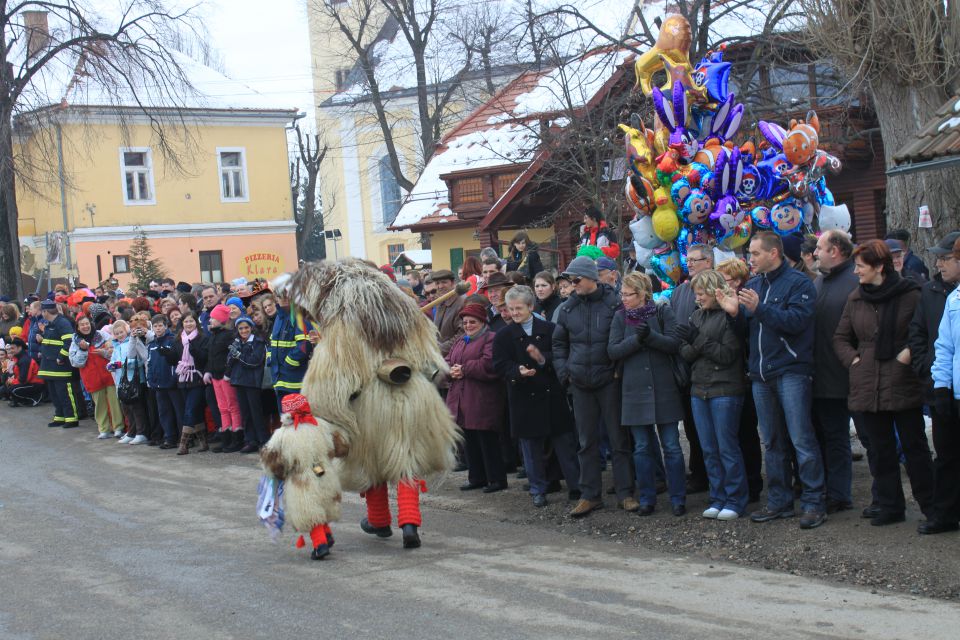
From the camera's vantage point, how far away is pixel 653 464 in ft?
29.4

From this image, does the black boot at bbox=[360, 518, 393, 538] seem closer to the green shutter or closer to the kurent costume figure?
the kurent costume figure

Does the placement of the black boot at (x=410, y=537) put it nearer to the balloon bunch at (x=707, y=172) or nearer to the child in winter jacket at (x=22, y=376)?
the balloon bunch at (x=707, y=172)

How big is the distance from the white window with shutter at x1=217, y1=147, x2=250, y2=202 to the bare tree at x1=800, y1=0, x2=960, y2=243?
3404 centimetres

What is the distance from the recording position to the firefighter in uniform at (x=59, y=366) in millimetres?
17062

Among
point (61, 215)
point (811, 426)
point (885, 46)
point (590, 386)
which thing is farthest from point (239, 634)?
point (61, 215)

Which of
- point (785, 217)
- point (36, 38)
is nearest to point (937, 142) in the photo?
point (785, 217)

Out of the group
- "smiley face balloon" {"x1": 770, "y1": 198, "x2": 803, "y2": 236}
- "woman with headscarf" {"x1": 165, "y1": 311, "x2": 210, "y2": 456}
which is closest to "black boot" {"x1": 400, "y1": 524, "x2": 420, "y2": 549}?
"smiley face balloon" {"x1": 770, "y1": 198, "x2": 803, "y2": 236}

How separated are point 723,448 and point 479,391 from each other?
8.51 feet

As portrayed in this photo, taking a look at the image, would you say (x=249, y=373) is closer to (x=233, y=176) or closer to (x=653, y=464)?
(x=653, y=464)

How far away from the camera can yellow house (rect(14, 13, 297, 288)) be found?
4031 cm

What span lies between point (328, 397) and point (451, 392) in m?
2.69

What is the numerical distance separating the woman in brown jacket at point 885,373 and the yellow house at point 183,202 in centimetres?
3127

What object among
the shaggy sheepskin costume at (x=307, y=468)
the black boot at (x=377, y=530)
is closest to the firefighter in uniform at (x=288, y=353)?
the black boot at (x=377, y=530)

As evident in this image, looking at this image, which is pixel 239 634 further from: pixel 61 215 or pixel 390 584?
pixel 61 215
